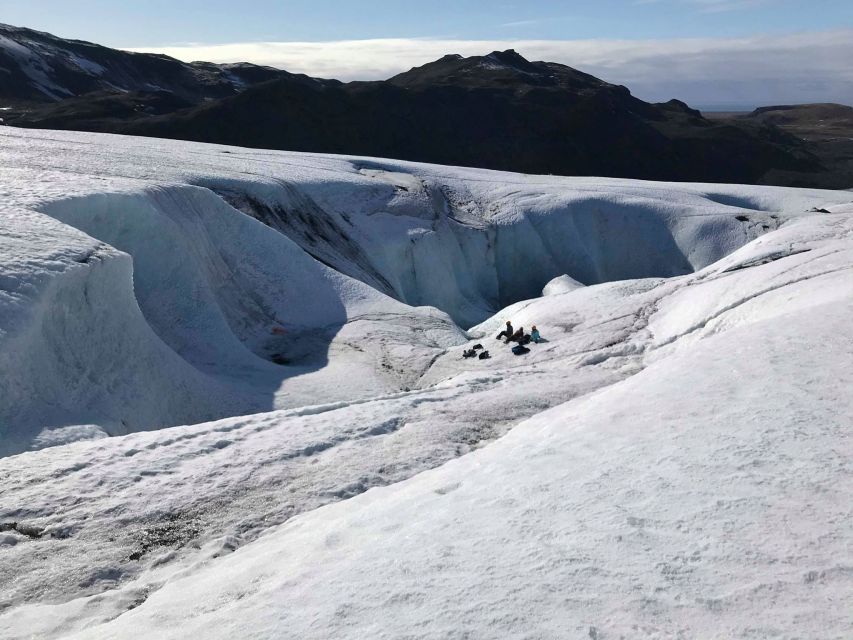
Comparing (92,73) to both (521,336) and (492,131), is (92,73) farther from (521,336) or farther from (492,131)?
(521,336)

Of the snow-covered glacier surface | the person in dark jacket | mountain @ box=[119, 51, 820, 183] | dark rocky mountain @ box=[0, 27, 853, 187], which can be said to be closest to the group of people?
the person in dark jacket

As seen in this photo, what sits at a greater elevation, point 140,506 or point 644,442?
point 644,442

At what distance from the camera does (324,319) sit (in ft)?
66.3

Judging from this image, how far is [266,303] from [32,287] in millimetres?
8184

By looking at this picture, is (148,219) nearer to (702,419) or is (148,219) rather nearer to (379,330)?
(379,330)

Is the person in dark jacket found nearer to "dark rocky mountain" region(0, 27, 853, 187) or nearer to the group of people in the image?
the group of people

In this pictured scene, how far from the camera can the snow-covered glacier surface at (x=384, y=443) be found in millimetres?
5266

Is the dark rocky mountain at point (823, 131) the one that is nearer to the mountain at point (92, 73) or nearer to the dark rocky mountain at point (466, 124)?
the dark rocky mountain at point (466, 124)

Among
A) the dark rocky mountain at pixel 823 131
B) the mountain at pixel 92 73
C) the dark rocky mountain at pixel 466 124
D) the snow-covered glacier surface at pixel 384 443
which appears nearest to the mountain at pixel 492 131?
the dark rocky mountain at pixel 466 124

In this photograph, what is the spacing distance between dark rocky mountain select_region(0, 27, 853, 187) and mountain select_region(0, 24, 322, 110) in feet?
1.83

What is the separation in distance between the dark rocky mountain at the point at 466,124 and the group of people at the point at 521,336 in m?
49.3

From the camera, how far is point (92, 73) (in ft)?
309

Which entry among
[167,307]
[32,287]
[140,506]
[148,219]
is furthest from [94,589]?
[148,219]

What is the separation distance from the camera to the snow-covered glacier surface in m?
5.27
